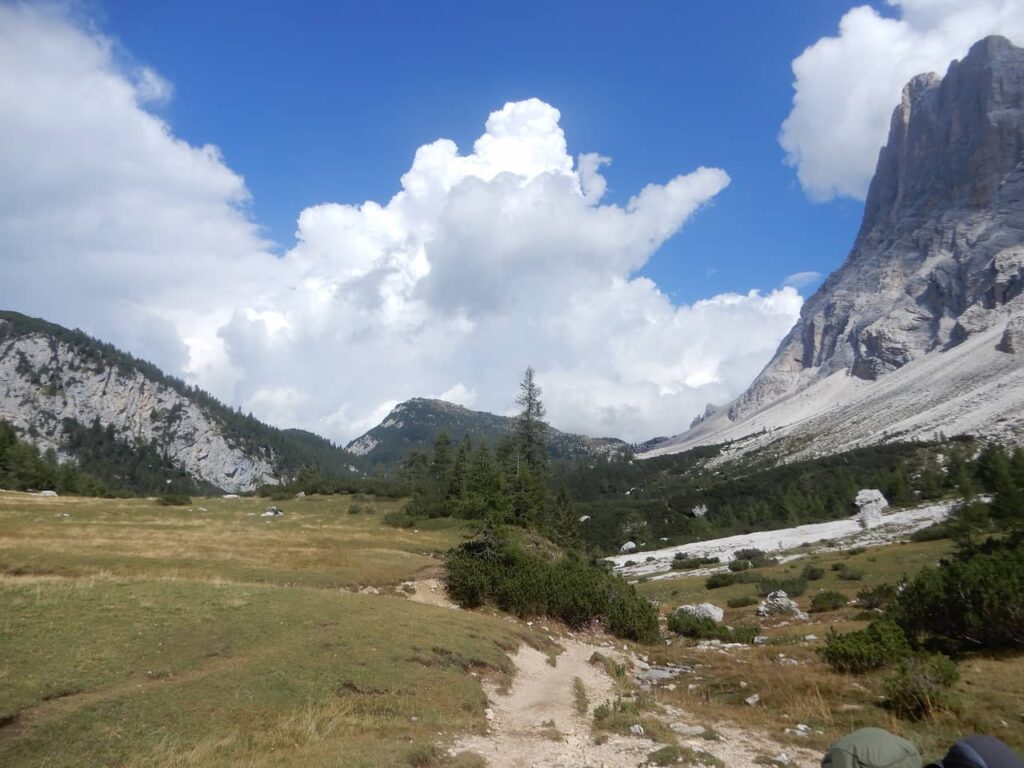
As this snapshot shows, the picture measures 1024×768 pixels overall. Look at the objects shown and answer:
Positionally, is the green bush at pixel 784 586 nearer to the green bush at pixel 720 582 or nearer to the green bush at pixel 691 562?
the green bush at pixel 720 582

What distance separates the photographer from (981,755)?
6.02m

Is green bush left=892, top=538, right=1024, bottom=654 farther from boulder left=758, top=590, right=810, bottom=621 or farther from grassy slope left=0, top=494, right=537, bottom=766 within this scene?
boulder left=758, top=590, right=810, bottom=621

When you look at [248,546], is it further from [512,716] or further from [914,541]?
[914,541]

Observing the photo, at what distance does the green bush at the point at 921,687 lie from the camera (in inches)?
604

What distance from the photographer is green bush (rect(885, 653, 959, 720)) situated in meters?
15.3

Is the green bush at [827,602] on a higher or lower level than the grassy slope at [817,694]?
lower

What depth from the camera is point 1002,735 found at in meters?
13.3

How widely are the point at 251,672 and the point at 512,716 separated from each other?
7671 millimetres

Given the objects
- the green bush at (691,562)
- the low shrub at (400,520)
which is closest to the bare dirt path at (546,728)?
the low shrub at (400,520)

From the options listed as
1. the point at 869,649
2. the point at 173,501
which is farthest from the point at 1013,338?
the point at 173,501

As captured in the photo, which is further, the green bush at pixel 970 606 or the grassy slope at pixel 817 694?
the green bush at pixel 970 606

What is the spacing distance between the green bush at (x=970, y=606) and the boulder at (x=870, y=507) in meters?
73.0

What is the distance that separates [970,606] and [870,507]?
88.5 m

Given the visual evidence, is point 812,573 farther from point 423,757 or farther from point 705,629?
point 423,757
